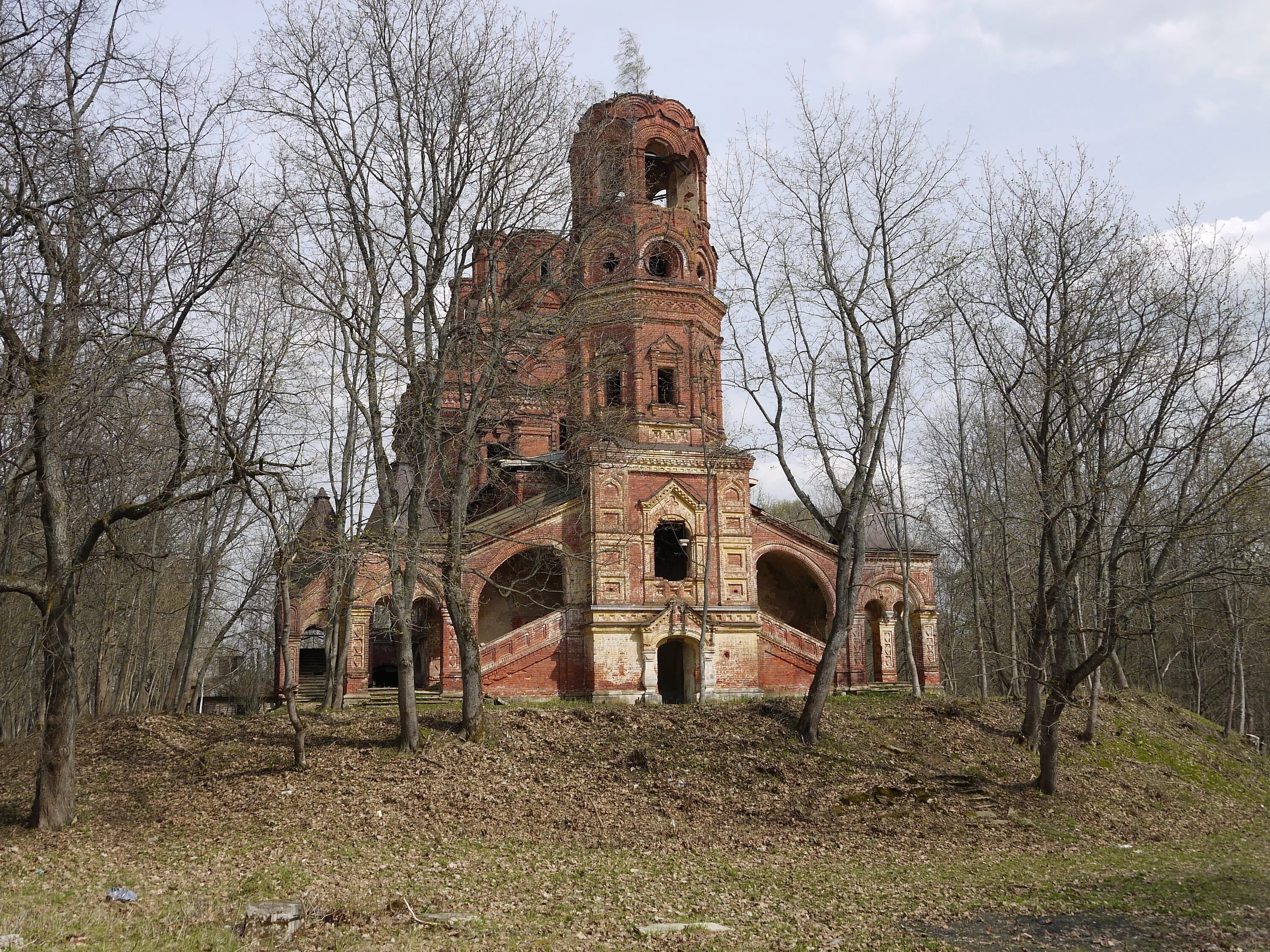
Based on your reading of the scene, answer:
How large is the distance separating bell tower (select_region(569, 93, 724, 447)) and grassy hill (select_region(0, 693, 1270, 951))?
25.8 ft

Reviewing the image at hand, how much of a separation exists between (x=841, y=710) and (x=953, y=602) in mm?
21423

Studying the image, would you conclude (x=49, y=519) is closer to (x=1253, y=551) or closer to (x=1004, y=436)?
(x=1253, y=551)

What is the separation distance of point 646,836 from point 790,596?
15.7 m

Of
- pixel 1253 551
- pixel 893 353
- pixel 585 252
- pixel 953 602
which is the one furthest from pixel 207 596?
pixel 953 602

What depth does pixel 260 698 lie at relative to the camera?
2827cm

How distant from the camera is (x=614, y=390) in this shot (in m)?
25.0

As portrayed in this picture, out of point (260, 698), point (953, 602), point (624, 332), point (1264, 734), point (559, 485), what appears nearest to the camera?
point (624, 332)

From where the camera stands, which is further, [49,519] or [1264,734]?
[1264,734]

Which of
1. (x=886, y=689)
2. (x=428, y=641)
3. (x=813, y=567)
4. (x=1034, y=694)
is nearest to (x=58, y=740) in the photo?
(x=428, y=641)

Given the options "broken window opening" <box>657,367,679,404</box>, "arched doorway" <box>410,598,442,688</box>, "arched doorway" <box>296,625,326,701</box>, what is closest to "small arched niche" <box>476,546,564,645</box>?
"arched doorway" <box>410,598,442,688</box>

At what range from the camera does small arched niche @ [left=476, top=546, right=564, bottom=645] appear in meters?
25.1

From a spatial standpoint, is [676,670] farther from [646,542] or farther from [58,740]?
[58,740]

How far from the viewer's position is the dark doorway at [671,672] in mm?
24781

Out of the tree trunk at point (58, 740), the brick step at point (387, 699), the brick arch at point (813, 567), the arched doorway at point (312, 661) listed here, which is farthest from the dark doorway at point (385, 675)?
the tree trunk at point (58, 740)
